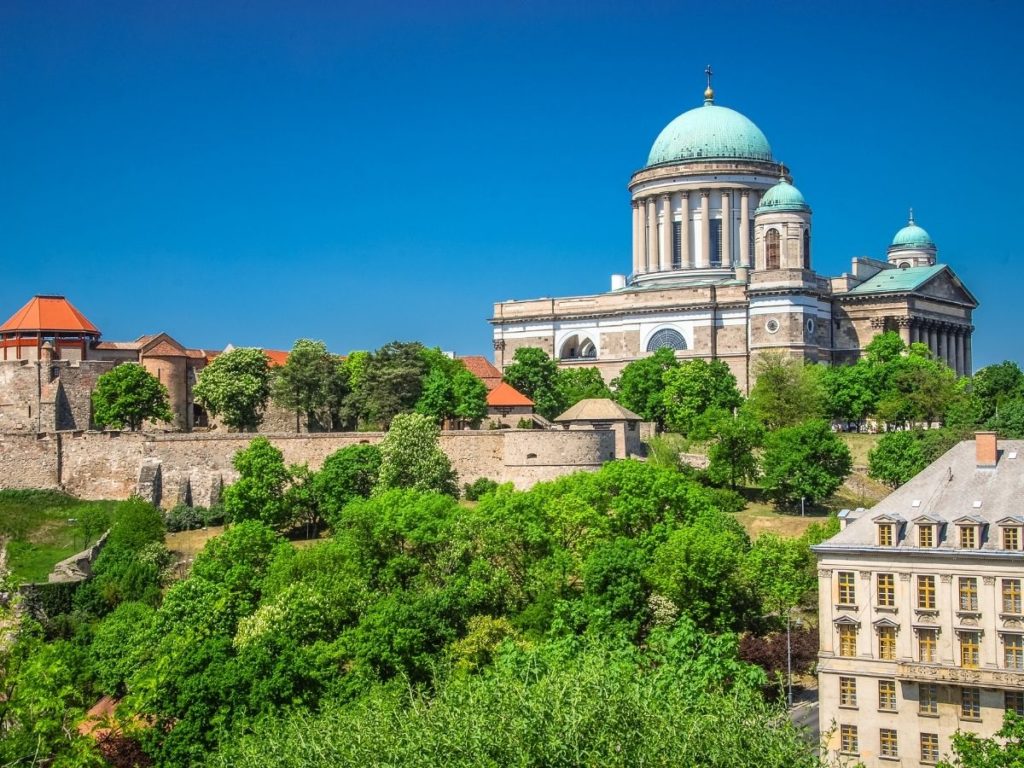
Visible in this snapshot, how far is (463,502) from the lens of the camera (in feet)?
226


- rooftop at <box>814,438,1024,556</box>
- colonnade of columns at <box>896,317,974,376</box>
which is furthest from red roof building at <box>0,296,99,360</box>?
rooftop at <box>814,438,1024,556</box>

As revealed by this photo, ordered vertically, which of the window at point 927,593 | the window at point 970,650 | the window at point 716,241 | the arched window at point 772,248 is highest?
the window at point 716,241

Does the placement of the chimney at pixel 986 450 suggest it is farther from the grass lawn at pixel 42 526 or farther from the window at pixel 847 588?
the grass lawn at pixel 42 526

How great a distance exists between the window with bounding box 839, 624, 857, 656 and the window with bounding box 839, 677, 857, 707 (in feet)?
2.33

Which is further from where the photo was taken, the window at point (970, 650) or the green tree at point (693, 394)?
the green tree at point (693, 394)

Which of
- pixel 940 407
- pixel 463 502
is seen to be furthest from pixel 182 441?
pixel 940 407

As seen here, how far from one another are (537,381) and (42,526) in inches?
1156

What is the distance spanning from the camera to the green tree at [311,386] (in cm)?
8112

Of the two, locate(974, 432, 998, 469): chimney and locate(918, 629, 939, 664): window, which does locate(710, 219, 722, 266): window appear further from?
locate(918, 629, 939, 664): window

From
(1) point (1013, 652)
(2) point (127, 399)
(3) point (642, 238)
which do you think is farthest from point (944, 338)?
(1) point (1013, 652)

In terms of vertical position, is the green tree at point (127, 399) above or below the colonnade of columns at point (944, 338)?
below

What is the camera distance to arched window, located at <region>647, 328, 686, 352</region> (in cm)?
9700

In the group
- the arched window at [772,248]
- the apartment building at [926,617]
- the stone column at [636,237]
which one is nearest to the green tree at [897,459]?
the arched window at [772,248]

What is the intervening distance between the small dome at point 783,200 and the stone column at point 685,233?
31.1 ft
